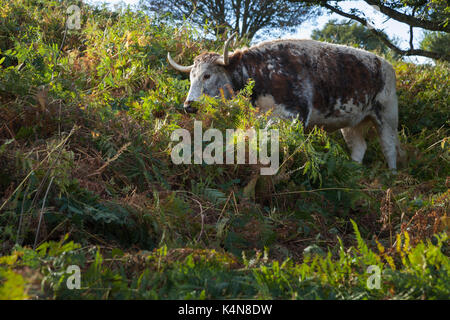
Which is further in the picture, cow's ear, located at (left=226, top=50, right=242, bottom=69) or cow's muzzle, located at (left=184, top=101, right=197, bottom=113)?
cow's ear, located at (left=226, top=50, right=242, bottom=69)

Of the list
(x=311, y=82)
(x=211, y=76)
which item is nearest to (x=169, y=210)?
(x=211, y=76)

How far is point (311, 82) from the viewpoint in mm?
6609

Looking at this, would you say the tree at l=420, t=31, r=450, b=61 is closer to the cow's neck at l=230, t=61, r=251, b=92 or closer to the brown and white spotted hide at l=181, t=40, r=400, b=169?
the brown and white spotted hide at l=181, t=40, r=400, b=169

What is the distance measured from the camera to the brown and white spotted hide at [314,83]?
634cm

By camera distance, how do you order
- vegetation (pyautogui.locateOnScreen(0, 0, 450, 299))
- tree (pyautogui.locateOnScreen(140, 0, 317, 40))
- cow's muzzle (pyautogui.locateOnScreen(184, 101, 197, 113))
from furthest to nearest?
tree (pyautogui.locateOnScreen(140, 0, 317, 40))
cow's muzzle (pyautogui.locateOnScreen(184, 101, 197, 113))
vegetation (pyautogui.locateOnScreen(0, 0, 450, 299))

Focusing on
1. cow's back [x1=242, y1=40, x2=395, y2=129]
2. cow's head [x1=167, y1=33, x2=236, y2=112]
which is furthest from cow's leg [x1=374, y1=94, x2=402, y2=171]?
cow's head [x1=167, y1=33, x2=236, y2=112]

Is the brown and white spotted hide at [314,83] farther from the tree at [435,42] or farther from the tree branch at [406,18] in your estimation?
the tree at [435,42]

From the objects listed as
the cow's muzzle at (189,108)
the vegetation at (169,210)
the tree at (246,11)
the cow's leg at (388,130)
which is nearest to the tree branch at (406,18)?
the cow's leg at (388,130)

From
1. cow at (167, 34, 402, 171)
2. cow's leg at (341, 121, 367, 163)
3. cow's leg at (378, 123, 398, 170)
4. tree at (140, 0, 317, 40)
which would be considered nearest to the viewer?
cow at (167, 34, 402, 171)

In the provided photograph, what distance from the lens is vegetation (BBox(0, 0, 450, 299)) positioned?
258cm

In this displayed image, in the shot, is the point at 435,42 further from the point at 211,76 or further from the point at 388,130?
the point at 211,76

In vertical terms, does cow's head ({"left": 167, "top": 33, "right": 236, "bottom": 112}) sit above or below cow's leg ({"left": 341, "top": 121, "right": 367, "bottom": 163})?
above

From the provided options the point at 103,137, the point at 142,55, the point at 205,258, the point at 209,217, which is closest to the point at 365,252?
the point at 205,258

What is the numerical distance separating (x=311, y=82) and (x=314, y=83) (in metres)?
0.05
